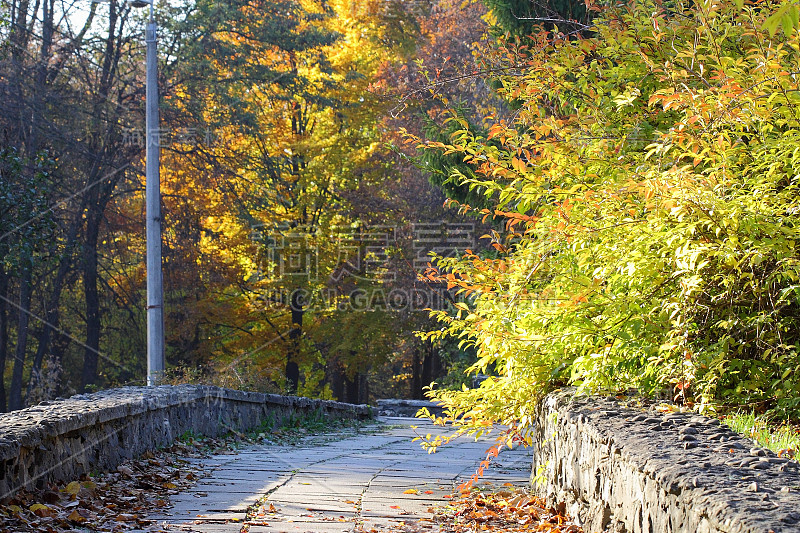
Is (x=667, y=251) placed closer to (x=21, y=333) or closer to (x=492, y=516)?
(x=492, y=516)

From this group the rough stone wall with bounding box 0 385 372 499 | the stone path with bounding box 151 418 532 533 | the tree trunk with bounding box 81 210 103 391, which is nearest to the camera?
the rough stone wall with bounding box 0 385 372 499

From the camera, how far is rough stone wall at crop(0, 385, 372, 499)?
4543 millimetres

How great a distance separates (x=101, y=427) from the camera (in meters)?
5.87

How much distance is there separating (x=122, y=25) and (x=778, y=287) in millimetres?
19994

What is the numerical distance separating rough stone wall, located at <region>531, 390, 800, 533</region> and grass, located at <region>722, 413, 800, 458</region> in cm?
14

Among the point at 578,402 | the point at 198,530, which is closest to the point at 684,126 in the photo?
the point at 578,402

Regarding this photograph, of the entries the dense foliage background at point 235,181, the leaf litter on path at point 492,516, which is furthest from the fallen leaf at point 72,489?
the dense foliage background at point 235,181

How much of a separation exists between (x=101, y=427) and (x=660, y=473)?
14.2 ft

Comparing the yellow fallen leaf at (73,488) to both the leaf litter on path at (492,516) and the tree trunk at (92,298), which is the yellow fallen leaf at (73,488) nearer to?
the leaf litter on path at (492,516)

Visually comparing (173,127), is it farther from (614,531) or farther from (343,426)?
(614,531)

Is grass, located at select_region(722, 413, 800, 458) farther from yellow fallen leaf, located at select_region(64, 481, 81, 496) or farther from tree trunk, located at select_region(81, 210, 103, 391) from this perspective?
tree trunk, located at select_region(81, 210, 103, 391)

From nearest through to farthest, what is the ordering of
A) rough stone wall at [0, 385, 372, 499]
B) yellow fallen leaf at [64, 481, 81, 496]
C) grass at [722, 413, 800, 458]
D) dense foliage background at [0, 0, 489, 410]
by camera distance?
grass at [722, 413, 800, 458]
rough stone wall at [0, 385, 372, 499]
yellow fallen leaf at [64, 481, 81, 496]
dense foliage background at [0, 0, 489, 410]

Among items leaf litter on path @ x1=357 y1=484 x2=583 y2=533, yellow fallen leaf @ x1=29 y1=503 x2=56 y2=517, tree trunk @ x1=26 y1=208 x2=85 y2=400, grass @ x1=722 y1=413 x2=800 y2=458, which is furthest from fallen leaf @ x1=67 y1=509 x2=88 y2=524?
tree trunk @ x1=26 y1=208 x2=85 y2=400

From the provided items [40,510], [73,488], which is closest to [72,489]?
[73,488]
